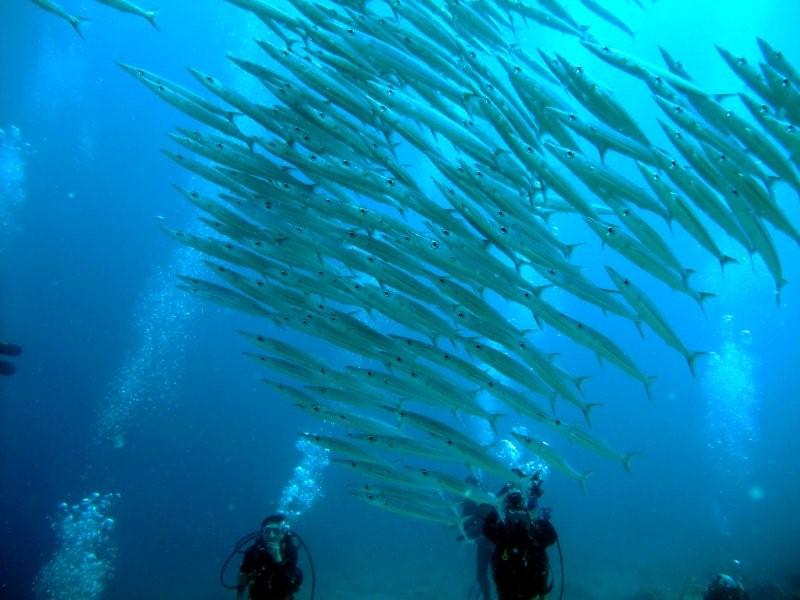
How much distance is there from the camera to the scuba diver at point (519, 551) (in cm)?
408

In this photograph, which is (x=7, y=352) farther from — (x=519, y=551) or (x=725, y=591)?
(x=725, y=591)

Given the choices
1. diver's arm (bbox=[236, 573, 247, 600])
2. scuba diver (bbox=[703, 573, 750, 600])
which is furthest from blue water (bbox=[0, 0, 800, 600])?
diver's arm (bbox=[236, 573, 247, 600])

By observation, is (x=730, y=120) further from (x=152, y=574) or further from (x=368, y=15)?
(x=152, y=574)

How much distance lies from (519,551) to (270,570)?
2339mm

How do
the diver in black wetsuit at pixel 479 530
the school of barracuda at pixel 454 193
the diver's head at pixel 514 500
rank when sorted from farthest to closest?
the diver in black wetsuit at pixel 479 530
the diver's head at pixel 514 500
the school of barracuda at pixel 454 193

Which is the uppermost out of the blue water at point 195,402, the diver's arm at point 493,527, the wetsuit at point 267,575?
the diver's arm at point 493,527

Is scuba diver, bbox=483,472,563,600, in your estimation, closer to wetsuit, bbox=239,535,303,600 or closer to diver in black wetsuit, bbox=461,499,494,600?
wetsuit, bbox=239,535,303,600

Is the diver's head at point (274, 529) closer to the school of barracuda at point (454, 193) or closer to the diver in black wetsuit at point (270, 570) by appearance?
the diver in black wetsuit at point (270, 570)

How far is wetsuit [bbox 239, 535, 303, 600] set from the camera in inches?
187

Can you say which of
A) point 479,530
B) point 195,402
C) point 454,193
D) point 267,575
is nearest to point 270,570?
point 267,575

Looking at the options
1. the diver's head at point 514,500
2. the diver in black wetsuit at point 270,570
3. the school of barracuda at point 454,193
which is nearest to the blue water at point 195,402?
the diver in black wetsuit at point 270,570

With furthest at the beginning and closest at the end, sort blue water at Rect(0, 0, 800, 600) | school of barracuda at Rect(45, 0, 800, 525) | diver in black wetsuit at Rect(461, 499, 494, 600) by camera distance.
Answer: blue water at Rect(0, 0, 800, 600) → diver in black wetsuit at Rect(461, 499, 494, 600) → school of barracuda at Rect(45, 0, 800, 525)

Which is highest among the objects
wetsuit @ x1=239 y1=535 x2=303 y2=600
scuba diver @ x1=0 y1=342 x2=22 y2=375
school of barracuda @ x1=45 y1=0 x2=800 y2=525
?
school of barracuda @ x1=45 y1=0 x2=800 y2=525

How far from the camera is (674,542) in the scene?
21141 mm
